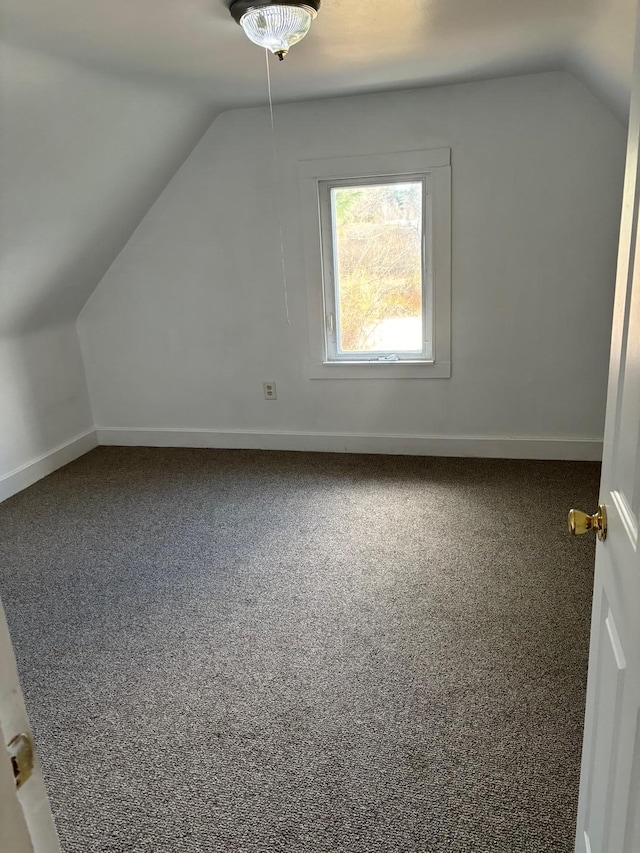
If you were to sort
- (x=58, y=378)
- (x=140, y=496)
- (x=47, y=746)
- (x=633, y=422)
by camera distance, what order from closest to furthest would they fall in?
(x=633, y=422) < (x=47, y=746) < (x=140, y=496) < (x=58, y=378)

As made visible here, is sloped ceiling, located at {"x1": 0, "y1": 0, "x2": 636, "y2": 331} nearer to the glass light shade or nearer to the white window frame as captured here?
the glass light shade

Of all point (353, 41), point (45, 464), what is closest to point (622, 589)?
point (353, 41)

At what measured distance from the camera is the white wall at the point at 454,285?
3213 mm

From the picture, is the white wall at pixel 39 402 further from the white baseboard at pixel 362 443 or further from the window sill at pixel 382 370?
the window sill at pixel 382 370

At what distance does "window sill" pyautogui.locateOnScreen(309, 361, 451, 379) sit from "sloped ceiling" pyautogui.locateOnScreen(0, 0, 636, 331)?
145 cm

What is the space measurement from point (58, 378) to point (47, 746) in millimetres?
2700

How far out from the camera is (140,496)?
3508mm

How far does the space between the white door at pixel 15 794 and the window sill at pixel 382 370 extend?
129 inches

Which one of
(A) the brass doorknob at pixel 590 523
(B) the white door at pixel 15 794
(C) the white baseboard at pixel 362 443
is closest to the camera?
(B) the white door at pixel 15 794

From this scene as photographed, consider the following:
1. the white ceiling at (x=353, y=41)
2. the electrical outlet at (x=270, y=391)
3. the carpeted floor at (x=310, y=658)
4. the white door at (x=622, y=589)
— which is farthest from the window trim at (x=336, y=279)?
the white door at (x=622, y=589)

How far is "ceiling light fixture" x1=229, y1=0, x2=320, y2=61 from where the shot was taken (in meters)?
1.92

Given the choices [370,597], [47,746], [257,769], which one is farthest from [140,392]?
[257,769]

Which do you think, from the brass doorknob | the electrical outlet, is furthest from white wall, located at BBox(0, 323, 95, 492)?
the brass doorknob

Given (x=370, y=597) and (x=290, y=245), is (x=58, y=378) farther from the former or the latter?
(x=370, y=597)
